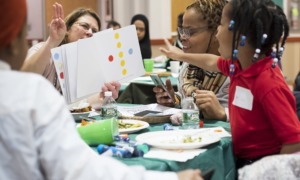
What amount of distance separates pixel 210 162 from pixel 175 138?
0.19 meters

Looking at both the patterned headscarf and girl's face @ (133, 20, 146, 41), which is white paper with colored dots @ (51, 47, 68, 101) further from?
girl's face @ (133, 20, 146, 41)

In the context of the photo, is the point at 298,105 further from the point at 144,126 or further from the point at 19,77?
the point at 19,77

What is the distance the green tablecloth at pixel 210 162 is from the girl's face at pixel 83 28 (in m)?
0.90

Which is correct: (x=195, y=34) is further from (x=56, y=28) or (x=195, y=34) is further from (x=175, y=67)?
(x=175, y=67)

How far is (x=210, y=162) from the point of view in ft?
5.25

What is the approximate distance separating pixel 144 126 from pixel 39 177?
103 centimetres

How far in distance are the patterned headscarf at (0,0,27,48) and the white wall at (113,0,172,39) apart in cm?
593

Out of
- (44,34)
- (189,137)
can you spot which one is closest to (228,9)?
(189,137)

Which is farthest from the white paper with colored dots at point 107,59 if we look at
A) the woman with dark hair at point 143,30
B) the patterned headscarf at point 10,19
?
the woman with dark hair at point 143,30

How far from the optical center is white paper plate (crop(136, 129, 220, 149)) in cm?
158

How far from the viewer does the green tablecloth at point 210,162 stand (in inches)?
56.4

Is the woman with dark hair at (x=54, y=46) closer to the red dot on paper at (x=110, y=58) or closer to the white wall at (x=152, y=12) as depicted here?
the red dot on paper at (x=110, y=58)

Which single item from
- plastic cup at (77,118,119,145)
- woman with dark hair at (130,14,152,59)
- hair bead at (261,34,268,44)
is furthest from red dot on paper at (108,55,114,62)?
woman with dark hair at (130,14,152,59)

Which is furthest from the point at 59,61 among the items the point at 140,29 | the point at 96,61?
the point at 140,29
